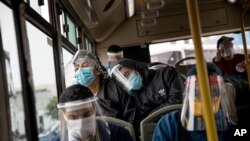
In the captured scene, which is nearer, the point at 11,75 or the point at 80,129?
the point at 11,75

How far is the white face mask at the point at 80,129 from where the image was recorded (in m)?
1.83

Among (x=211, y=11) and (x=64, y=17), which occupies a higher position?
(x=211, y=11)

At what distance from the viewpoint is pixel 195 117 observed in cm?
175

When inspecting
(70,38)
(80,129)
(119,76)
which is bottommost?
(80,129)

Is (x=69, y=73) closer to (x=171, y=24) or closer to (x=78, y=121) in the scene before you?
(x=78, y=121)

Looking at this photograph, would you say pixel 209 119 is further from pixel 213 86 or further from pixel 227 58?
pixel 227 58

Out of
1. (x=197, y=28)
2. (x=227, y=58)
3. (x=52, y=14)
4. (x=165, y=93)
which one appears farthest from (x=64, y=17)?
(x=197, y=28)

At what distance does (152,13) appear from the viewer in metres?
5.26

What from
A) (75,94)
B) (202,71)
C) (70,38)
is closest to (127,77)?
(70,38)

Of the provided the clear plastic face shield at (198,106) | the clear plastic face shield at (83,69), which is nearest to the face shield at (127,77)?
the clear plastic face shield at (83,69)

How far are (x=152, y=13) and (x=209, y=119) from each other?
4.24 m

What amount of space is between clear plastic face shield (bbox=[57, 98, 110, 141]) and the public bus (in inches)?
5.4

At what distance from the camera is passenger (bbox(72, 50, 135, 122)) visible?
2945 mm

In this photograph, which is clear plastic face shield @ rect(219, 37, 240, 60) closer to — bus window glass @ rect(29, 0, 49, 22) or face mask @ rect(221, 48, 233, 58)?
face mask @ rect(221, 48, 233, 58)
